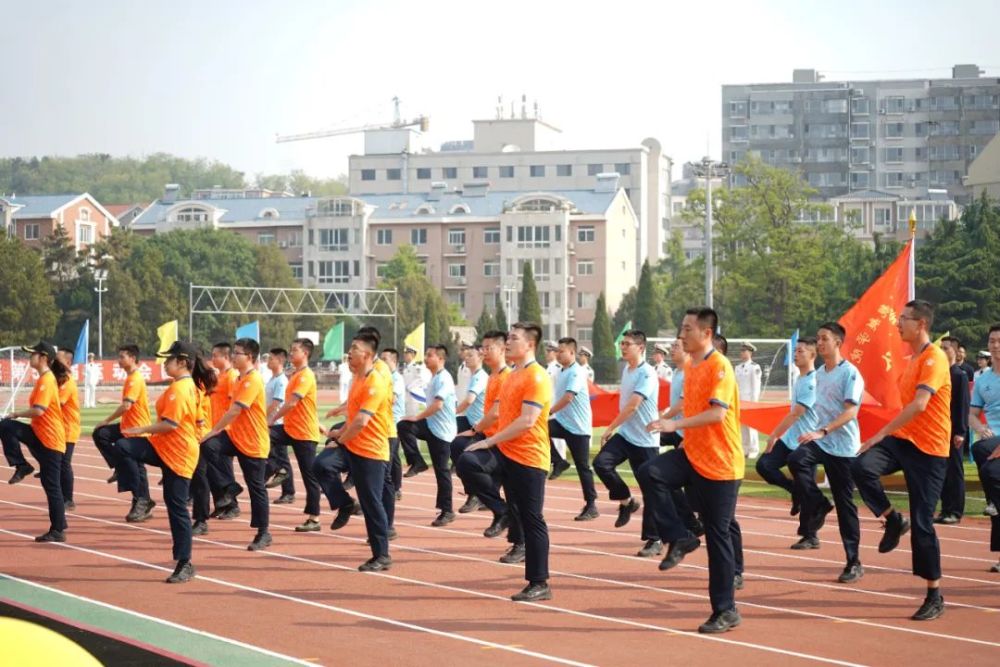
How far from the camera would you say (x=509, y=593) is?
10.8m

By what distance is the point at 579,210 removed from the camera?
104m

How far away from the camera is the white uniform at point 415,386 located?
24.5m

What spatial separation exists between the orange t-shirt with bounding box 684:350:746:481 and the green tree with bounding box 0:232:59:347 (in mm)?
67818

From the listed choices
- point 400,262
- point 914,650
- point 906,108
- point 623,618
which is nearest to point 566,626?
point 623,618

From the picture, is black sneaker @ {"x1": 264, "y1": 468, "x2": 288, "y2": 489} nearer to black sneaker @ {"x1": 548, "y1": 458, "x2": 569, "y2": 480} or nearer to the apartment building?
black sneaker @ {"x1": 548, "y1": 458, "x2": 569, "y2": 480}

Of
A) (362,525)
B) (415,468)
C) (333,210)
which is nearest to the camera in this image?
(362,525)

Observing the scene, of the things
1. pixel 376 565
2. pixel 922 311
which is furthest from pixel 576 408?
pixel 922 311

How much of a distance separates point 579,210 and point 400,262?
46.7 feet

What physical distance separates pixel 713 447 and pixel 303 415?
6.67 m

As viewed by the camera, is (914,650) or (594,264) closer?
(914,650)

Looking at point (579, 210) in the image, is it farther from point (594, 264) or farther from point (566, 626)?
point (566, 626)

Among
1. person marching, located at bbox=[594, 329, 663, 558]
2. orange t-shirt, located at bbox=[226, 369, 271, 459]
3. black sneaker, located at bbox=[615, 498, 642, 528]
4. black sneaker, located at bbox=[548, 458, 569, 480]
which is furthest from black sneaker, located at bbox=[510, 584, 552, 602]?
black sneaker, located at bbox=[548, 458, 569, 480]

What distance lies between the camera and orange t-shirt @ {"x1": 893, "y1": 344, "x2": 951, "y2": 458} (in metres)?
9.97

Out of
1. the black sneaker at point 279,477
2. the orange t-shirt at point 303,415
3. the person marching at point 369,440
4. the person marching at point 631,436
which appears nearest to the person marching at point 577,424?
the person marching at point 631,436
